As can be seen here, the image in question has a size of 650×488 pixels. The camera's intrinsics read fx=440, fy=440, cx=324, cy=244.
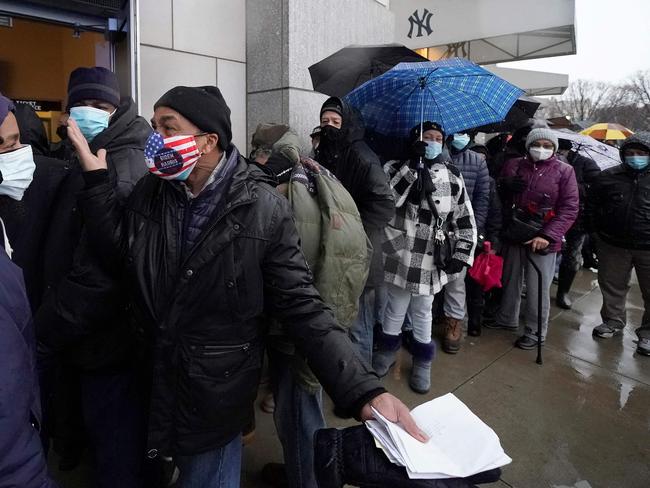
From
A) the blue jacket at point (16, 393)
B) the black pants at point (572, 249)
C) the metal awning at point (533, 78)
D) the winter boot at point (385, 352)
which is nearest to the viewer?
the blue jacket at point (16, 393)

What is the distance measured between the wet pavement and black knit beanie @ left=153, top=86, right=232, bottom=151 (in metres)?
1.94

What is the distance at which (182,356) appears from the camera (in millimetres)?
1490

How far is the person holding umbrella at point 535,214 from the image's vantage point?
410 cm

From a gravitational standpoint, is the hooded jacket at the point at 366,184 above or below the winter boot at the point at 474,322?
above

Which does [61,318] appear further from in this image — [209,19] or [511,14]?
[511,14]

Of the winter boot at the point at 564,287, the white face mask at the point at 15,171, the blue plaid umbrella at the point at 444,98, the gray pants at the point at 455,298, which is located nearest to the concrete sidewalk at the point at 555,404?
the gray pants at the point at 455,298

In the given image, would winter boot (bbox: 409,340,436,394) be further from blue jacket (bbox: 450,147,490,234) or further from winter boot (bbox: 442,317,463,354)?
blue jacket (bbox: 450,147,490,234)

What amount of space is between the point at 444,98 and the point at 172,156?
2581 mm

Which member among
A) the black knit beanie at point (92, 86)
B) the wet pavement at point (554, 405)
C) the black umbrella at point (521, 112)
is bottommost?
the wet pavement at point (554, 405)

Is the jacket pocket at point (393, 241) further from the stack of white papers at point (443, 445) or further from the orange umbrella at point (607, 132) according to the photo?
the orange umbrella at point (607, 132)

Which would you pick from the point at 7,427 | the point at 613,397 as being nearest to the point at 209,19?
the point at 7,427

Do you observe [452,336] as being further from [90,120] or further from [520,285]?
[90,120]

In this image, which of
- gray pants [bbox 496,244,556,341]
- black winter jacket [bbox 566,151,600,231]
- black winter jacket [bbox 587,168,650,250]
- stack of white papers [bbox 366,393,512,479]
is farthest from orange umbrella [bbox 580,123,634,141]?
stack of white papers [bbox 366,393,512,479]

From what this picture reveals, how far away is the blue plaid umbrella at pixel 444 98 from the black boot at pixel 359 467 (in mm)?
2698
